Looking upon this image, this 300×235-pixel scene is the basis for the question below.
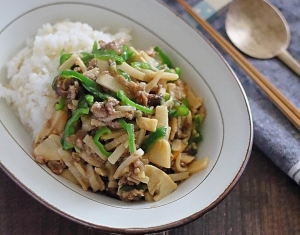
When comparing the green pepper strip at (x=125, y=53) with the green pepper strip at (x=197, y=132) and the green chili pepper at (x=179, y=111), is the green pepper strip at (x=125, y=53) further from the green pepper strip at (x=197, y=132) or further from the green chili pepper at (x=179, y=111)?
the green pepper strip at (x=197, y=132)

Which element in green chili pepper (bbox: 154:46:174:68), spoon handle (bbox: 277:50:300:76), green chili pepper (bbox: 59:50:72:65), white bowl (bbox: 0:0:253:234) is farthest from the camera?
spoon handle (bbox: 277:50:300:76)

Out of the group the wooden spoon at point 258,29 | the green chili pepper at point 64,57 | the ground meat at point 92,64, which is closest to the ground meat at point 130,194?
the ground meat at point 92,64

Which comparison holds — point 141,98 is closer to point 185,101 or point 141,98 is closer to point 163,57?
point 185,101

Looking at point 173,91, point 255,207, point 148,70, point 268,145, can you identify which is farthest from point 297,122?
point 148,70

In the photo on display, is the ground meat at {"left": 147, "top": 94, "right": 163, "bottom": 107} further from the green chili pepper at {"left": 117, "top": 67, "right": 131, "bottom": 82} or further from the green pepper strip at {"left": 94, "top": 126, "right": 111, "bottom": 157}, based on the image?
the green pepper strip at {"left": 94, "top": 126, "right": 111, "bottom": 157}

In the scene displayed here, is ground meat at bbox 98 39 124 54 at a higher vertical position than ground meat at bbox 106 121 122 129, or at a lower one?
higher

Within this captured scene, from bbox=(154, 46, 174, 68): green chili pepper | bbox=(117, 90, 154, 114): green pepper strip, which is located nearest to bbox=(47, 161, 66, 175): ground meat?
bbox=(117, 90, 154, 114): green pepper strip

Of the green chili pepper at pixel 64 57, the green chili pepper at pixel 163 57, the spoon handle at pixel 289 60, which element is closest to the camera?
the green chili pepper at pixel 64 57

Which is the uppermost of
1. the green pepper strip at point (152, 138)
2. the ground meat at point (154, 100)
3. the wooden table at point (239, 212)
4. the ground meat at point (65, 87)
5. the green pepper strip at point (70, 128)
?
the ground meat at point (65, 87)
